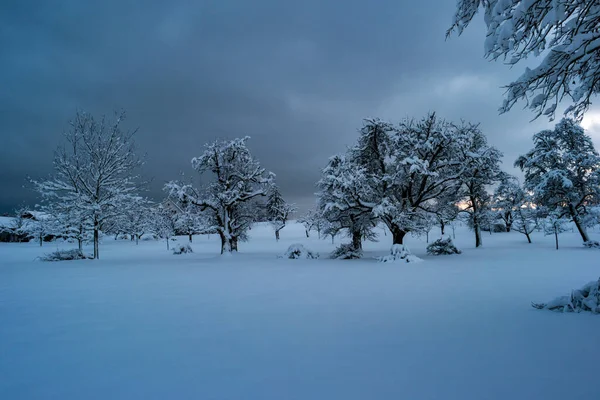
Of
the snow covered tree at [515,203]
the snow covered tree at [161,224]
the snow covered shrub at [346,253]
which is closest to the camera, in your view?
the snow covered shrub at [346,253]

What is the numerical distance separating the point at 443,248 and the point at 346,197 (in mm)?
9385

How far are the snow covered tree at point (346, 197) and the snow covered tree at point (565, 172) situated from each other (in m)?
16.2

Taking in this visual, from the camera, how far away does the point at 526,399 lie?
2.76 metres

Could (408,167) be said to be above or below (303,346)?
above

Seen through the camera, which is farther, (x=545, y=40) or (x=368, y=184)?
(x=368, y=184)

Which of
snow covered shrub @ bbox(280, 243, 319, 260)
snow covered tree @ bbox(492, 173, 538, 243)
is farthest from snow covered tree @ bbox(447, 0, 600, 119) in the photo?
snow covered tree @ bbox(492, 173, 538, 243)

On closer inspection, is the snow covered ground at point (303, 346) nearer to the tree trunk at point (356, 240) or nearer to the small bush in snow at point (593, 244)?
the tree trunk at point (356, 240)

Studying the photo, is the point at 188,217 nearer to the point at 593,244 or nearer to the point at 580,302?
the point at 580,302

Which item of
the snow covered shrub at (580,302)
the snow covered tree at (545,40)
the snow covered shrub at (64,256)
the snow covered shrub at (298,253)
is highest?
the snow covered tree at (545,40)

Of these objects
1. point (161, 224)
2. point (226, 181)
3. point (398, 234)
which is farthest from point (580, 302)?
point (161, 224)

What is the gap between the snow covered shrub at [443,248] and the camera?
22.0 m

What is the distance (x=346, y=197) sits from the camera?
18.9 meters

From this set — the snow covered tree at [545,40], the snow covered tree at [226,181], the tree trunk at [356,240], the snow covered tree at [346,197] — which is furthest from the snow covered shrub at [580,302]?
the snow covered tree at [226,181]

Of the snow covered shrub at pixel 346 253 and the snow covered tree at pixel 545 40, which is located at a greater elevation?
the snow covered tree at pixel 545 40
